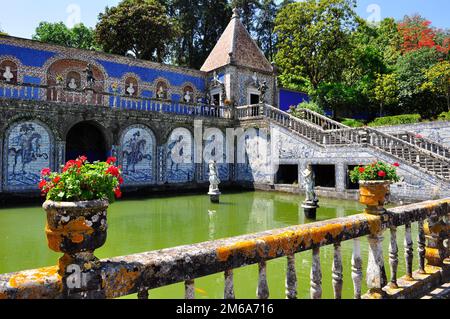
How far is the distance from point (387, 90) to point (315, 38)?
290 inches

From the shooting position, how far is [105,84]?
2134cm

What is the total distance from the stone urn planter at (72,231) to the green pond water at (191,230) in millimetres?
3133

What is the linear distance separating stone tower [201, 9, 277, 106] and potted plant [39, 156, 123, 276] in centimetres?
1996

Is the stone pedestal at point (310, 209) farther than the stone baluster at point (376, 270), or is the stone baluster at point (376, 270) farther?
the stone pedestal at point (310, 209)

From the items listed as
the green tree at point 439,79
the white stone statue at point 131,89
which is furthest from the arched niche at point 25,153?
the green tree at point 439,79

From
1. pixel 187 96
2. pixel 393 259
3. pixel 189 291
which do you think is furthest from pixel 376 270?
pixel 187 96

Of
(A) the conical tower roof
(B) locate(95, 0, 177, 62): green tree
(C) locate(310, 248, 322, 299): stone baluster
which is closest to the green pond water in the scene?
(C) locate(310, 248, 322, 299): stone baluster

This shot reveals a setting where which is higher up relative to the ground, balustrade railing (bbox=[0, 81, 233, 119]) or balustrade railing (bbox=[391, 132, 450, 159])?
balustrade railing (bbox=[0, 81, 233, 119])

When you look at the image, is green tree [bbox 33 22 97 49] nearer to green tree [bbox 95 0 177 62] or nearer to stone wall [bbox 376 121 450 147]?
green tree [bbox 95 0 177 62]

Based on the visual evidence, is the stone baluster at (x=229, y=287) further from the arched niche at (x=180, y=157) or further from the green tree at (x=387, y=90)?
the green tree at (x=387, y=90)

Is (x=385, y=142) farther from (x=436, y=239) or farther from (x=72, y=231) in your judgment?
(x=72, y=231)

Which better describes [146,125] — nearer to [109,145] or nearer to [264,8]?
[109,145]

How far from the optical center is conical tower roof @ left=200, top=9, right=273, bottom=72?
24188mm

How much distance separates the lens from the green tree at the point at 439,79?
2309 cm
